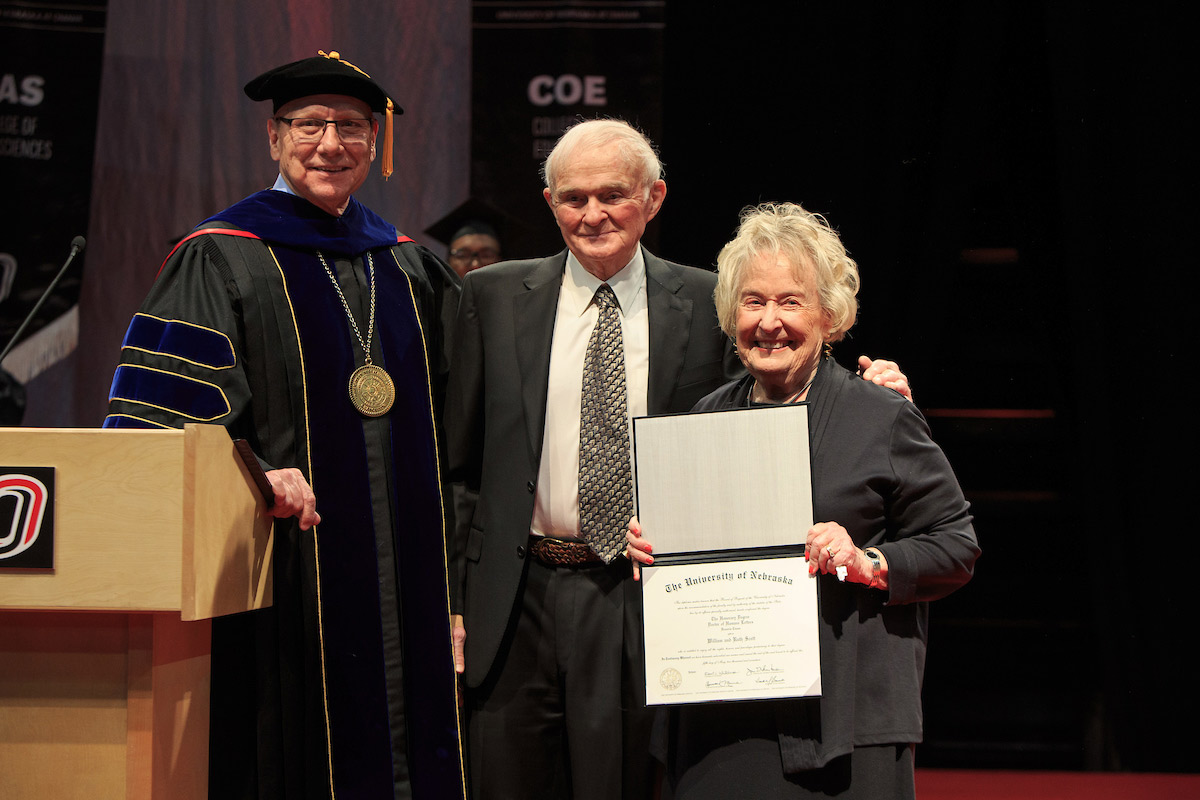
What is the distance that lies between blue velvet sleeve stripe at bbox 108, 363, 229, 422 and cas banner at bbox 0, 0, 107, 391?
7.67 feet

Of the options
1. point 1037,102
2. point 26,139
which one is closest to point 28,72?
point 26,139

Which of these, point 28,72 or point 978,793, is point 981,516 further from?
point 28,72

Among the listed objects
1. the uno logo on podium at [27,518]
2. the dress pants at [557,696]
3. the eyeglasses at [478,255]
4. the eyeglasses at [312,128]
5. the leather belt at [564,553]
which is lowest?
the dress pants at [557,696]

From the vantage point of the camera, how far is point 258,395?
7.73 ft

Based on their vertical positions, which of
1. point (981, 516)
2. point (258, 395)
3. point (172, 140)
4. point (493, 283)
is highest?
point (172, 140)

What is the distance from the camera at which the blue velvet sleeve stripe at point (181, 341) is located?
7.29 feet

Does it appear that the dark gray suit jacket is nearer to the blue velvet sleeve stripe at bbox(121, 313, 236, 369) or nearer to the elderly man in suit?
the elderly man in suit

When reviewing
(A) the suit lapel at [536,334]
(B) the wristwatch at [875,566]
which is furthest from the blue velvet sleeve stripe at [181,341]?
(B) the wristwatch at [875,566]

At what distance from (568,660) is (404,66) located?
287 cm

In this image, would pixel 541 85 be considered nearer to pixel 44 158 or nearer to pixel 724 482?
pixel 44 158

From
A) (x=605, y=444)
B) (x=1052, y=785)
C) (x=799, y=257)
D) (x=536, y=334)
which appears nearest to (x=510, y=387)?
(x=536, y=334)

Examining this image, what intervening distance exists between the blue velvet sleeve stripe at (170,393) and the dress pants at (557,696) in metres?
0.78

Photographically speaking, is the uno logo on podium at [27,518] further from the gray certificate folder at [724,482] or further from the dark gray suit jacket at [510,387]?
the dark gray suit jacket at [510,387]

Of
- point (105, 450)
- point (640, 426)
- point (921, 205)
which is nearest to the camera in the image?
point (105, 450)
